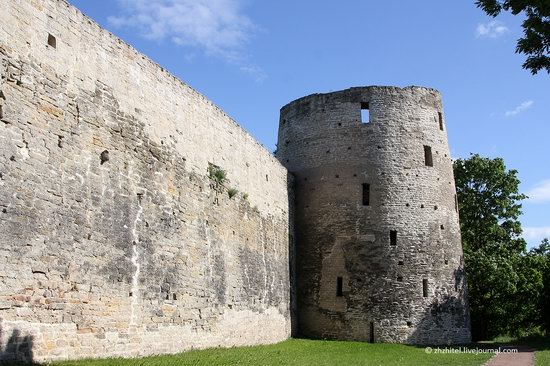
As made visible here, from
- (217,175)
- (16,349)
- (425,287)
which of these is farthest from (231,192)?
(425,287)

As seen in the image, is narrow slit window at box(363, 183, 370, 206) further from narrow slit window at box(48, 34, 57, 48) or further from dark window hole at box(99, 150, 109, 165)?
narrow slit window at box(48, 34, 57, 48)

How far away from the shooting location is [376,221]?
22281mm

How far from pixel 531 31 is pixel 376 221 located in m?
14.7

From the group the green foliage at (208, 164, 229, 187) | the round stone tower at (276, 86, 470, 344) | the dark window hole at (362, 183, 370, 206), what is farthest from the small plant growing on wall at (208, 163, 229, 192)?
the dark window hole at (362, 183, 370, 206)

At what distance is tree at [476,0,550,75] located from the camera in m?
7.86

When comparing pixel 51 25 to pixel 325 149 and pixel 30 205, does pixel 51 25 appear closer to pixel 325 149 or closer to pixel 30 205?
pixel 30 205

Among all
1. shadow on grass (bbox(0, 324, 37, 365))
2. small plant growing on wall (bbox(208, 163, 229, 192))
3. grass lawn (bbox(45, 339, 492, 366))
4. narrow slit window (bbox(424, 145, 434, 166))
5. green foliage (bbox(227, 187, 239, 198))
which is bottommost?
grass lawn (bbox(45, 339, 492, 366))

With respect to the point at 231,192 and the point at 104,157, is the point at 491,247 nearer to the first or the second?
the point at 231,192

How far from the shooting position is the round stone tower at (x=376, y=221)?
21656 millimetres

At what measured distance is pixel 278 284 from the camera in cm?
2017

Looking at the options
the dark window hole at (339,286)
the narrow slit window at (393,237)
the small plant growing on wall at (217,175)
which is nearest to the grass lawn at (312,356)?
the dark window hole at (339,286)

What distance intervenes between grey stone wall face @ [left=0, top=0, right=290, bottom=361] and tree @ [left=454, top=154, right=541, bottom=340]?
12.9 metres

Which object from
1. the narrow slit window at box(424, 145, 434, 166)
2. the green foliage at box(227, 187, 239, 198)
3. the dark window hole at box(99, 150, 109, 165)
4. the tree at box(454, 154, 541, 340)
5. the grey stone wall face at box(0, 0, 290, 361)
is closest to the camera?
the grey stone wall face at box(0, 0, 290, 361)

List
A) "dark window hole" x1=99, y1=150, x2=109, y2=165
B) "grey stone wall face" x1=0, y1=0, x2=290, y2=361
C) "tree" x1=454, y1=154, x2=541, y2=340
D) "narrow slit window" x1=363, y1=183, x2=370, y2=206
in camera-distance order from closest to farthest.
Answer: "grey stone wall face" x1=0, y1=0, x2=290, y2=361 → "dark window hole" x1=99, y1=150, x2=109, y2=165 → "narrow slit window" x1=363, y1=183, x2=370, y2=206 → "tree" x1=454, y1=154, x2=541, y2=340
